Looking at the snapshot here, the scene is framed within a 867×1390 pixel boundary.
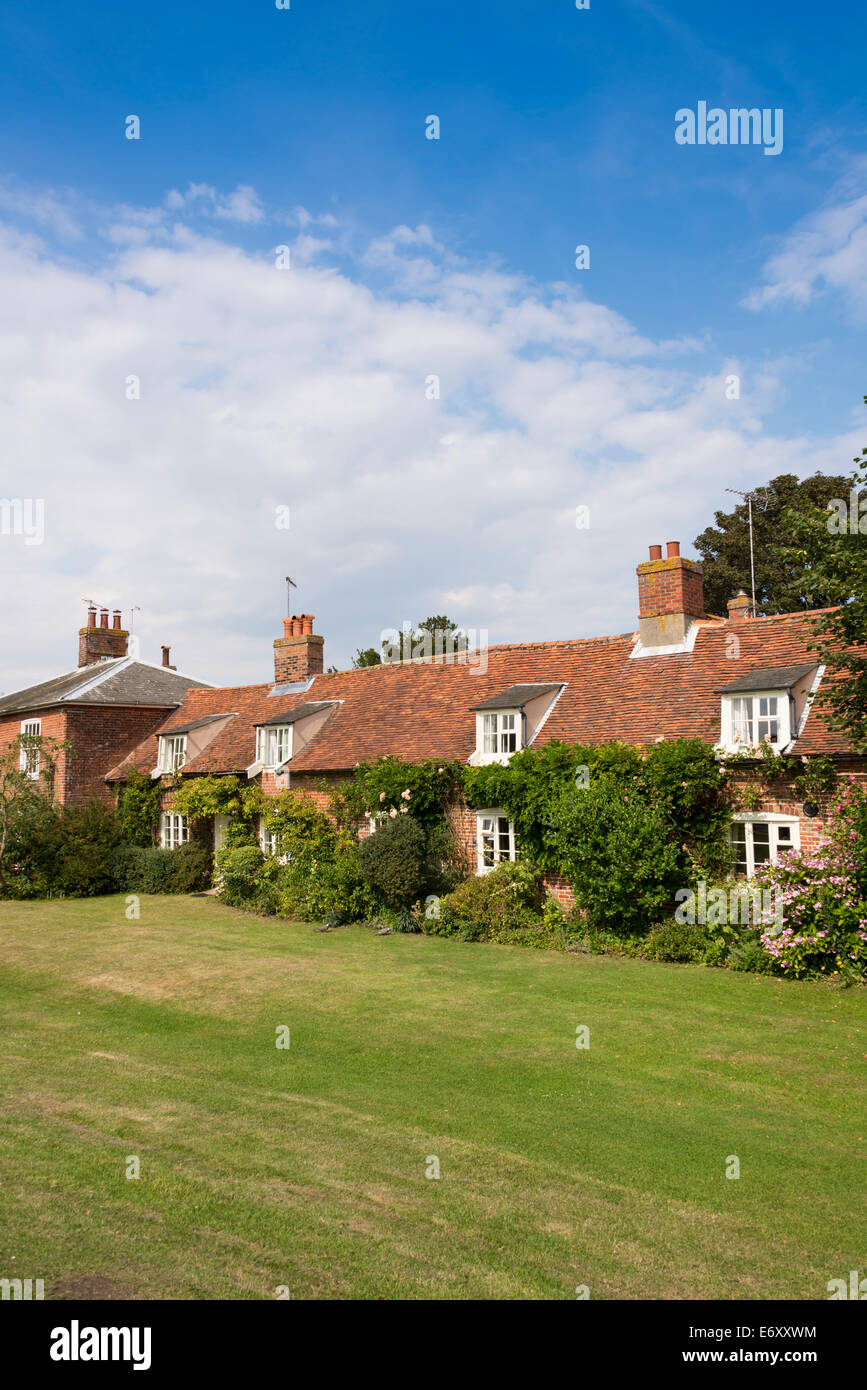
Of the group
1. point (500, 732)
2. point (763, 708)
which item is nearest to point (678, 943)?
point (763, 708)

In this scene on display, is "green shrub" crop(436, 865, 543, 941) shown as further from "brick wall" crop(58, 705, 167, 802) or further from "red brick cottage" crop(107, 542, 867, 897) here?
"brick wall" crop(58, 705, 167, 802)

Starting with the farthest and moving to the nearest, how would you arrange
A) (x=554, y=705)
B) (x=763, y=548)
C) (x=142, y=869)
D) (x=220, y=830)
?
(x=763, y=548) < (x=142, y=869) < (x=220, y=830) < (x=554, y=705)

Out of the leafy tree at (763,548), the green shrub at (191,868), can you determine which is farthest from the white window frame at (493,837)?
the leafy tree at (763,548)

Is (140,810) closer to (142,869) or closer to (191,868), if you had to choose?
(142,869)

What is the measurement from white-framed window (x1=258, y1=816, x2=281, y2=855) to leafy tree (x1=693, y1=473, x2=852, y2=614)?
2789 cm

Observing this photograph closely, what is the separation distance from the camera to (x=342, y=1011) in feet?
43.0

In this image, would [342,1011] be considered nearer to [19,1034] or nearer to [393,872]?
[19,1034]

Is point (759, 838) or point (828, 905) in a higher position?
point (759, 838)

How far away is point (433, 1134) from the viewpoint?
8109 mm

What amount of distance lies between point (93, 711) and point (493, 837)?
58.7ft

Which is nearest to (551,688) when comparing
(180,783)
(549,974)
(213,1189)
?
(549,974)

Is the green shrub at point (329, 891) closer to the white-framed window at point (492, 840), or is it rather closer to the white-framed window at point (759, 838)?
the white-framed window at point (492, 840)

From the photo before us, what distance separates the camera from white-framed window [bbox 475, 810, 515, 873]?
20.3m

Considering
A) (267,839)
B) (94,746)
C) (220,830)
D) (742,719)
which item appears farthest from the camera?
(94,746)
